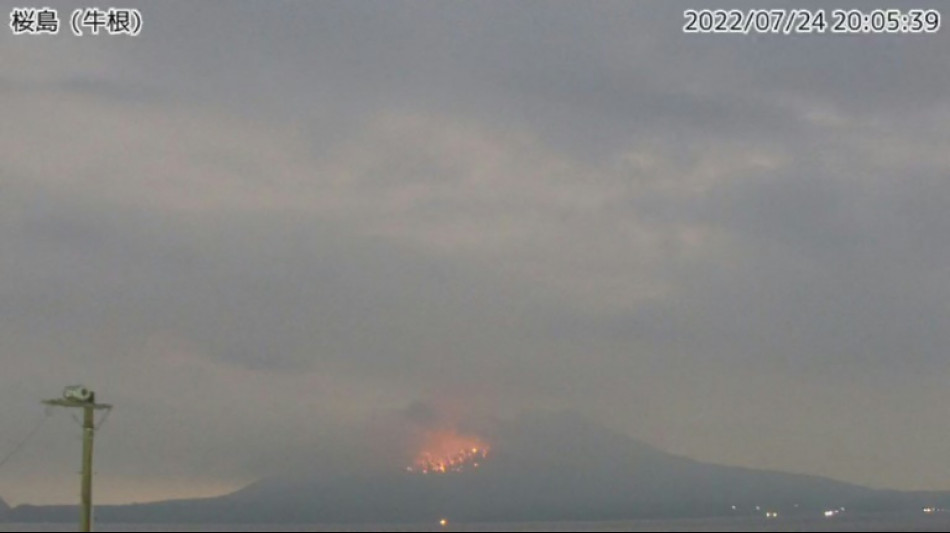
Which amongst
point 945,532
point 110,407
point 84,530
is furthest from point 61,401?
point 945,532

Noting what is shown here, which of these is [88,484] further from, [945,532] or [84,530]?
[945,532]

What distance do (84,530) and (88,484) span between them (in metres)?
1.67

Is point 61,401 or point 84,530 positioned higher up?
point 61,401

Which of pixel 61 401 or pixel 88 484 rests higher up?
pixel 61 401

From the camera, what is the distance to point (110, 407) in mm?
39188

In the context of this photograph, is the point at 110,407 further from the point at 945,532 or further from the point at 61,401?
the point at 945,532

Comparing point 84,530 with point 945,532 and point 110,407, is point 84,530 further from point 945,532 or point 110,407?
point 945,532

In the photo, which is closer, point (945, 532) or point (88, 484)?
point (88, 484)

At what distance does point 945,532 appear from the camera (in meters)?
152

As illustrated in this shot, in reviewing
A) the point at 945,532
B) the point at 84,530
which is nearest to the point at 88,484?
the point at 84,530

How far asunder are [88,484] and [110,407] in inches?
105

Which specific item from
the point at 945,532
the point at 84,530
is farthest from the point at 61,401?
the point at 945,532

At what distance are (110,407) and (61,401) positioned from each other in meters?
1.59

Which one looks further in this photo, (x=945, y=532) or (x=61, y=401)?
(x=945, y=532)
